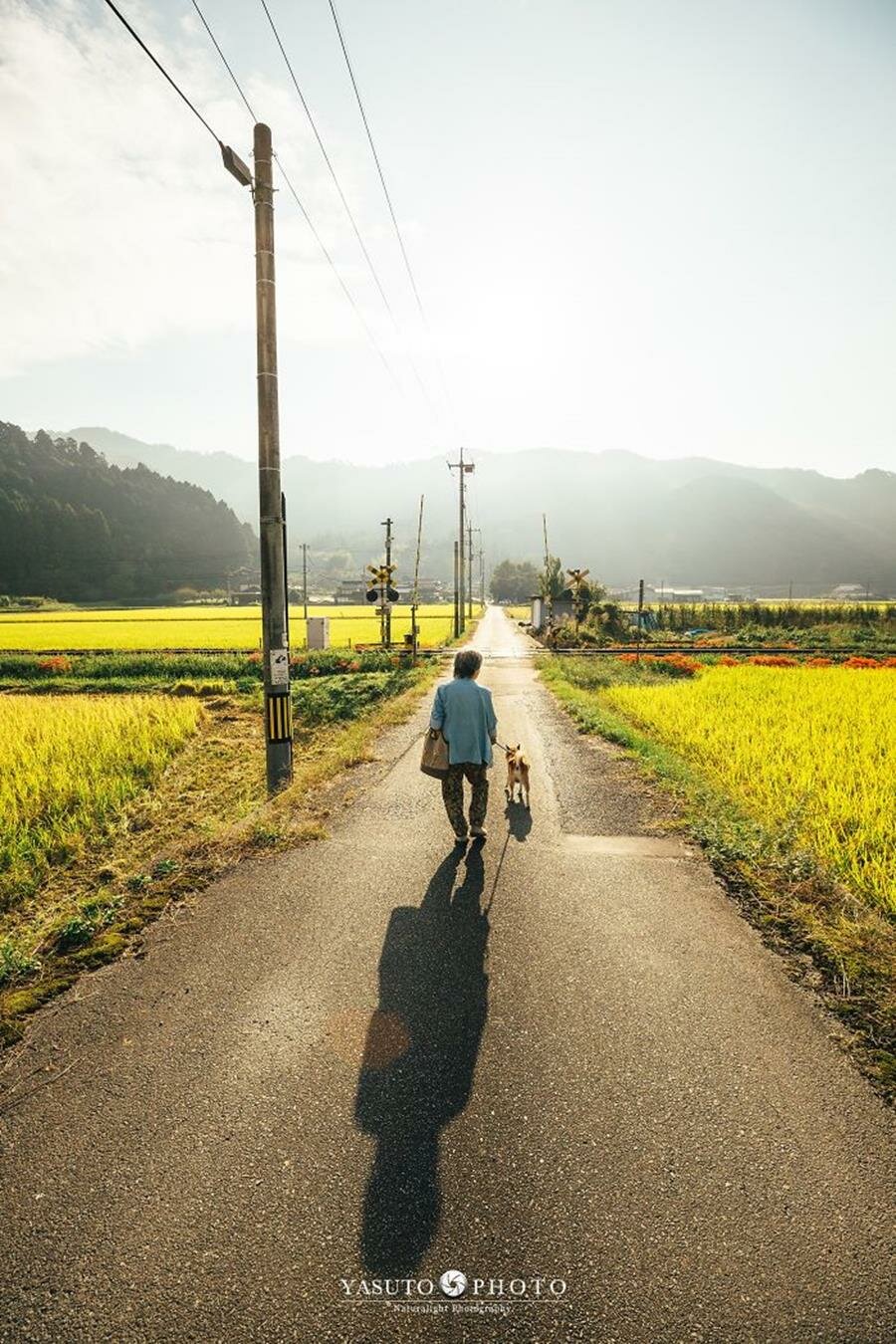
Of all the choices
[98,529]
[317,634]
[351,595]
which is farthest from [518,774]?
[351,595]

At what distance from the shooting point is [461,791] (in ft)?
19.9

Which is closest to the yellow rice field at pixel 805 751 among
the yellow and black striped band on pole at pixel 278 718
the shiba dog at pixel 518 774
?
the shiba dog at pixel 518 774

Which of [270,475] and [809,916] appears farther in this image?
[270,475]

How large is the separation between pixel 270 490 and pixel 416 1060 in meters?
6.47

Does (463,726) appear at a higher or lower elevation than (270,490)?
lower

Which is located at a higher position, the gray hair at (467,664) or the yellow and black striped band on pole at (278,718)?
the gray hair at (467,664)

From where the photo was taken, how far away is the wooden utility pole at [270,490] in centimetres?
730

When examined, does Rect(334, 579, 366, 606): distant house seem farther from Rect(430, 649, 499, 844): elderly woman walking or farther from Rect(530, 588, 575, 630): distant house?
Rect(430, 649, 499, 844): elderly woman walking

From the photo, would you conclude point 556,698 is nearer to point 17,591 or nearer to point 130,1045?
point 130,1045

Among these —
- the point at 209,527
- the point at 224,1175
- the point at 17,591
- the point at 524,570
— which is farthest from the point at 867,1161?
the point at 524,570

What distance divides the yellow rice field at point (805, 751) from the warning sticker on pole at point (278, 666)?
5.67 m

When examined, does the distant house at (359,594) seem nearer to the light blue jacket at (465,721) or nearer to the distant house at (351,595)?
the distant house at (351,595)

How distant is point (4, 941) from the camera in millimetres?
4258

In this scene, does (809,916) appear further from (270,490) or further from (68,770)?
(68,770)
